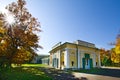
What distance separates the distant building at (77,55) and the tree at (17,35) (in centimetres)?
887

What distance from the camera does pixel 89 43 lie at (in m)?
37.5

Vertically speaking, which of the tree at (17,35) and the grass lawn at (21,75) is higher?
the tree at (17,35)

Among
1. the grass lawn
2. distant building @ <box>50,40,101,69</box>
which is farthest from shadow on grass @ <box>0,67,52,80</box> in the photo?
distant building @ <box>50,40,101,69</box>

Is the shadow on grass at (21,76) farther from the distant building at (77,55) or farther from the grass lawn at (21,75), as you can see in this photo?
the distant building at (77,55)

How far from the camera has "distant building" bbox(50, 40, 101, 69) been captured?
30253 millimetres

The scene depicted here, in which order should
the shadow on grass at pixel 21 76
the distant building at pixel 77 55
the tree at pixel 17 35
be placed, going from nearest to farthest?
the shadow on grass at pixel 21 76 < the tree at pixel 17 35 < the distant building at pixel 77 55

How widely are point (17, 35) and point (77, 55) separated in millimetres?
15224

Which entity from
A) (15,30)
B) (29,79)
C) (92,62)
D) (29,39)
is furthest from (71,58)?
(29,79)

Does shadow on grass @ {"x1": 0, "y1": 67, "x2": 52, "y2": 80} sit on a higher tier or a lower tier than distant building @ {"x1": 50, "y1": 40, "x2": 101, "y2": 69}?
lower

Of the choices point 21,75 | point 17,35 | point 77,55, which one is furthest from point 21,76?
point 77,55

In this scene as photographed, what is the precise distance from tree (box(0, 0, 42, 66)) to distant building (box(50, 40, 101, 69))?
887 cm

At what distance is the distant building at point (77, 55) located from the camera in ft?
99.3

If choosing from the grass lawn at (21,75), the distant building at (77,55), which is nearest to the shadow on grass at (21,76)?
the grass lawn at (21,75)

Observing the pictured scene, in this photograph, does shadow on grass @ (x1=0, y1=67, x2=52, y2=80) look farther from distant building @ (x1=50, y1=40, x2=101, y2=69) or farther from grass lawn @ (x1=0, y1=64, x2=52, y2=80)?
distant building @ (x1=50, y1=40, x2=101, y2=69)
